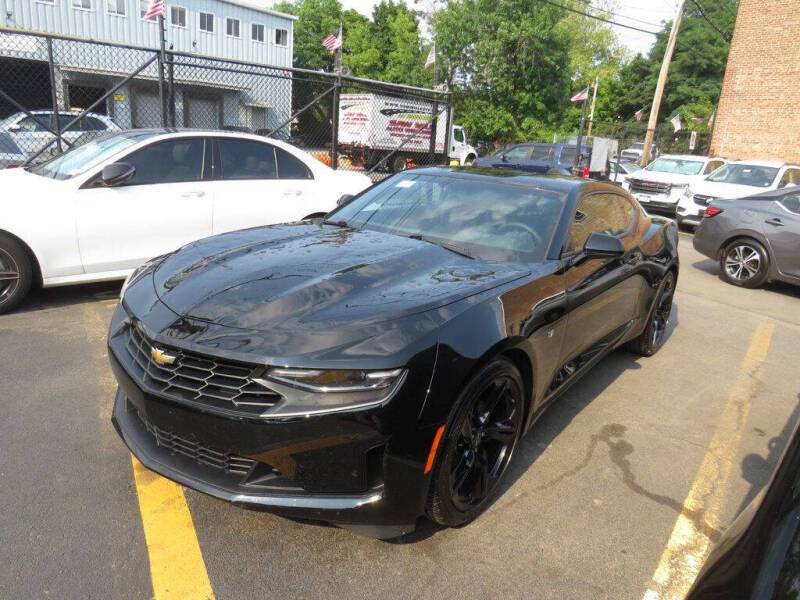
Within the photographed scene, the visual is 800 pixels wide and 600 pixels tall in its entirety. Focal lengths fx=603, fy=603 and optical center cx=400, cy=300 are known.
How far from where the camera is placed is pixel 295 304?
2.47 m

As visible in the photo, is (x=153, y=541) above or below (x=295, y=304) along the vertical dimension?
below

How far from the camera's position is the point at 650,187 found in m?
15.2

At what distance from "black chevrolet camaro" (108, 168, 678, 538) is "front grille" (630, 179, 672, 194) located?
12.7 m

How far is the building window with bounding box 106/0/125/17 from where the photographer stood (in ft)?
94.1

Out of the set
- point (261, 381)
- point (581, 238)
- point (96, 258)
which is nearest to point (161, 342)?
point (261, 381)

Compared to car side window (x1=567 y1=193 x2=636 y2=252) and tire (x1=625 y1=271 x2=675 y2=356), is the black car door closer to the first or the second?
car side window (x1=567 y1=193 x2=636 y2=252)

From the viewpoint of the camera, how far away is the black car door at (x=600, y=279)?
3383 millimetres

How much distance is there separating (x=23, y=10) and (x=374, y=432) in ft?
105

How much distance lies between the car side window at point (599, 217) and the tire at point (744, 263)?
466cm

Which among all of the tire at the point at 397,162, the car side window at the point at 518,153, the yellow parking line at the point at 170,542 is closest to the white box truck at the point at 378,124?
the tire at the point at 397,162

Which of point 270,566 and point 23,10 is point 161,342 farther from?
point 23,10

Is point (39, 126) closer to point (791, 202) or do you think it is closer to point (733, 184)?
point (791, 202)

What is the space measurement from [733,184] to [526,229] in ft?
38.5

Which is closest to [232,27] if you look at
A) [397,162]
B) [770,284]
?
[397,162]
